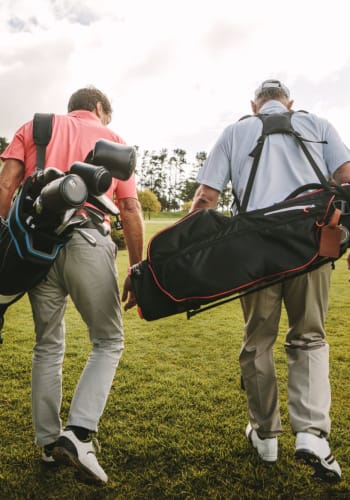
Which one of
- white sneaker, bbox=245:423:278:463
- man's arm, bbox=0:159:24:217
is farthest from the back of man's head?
white sneaker, bbox=245:423:278:463

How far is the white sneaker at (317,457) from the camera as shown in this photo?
205cm

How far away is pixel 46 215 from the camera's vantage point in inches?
82.0

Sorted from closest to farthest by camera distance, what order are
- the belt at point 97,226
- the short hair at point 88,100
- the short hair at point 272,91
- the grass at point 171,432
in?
the grass at point 171,432 < the belt at point 97,226 < the short hair at point 272,91 < the short hair at point 88,100

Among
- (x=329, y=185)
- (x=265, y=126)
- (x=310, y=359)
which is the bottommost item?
(x=310, y=359)

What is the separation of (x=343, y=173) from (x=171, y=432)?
212cm

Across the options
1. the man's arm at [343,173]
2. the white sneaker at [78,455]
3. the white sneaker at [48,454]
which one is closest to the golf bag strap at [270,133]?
the man's arm at [343,173]

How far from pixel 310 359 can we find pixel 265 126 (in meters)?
1.42

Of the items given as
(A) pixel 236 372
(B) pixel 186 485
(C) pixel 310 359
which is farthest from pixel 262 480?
(A) pixel 236 372

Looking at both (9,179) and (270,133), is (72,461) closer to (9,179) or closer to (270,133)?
(9,179)

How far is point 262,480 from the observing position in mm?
2355

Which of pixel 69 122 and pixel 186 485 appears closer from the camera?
pixel 186 485

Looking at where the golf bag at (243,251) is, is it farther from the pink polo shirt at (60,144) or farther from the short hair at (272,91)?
the short hair at (272,91)

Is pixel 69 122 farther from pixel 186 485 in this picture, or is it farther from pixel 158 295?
pixel 186 485

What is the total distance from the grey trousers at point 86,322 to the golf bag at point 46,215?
142 millimetres
